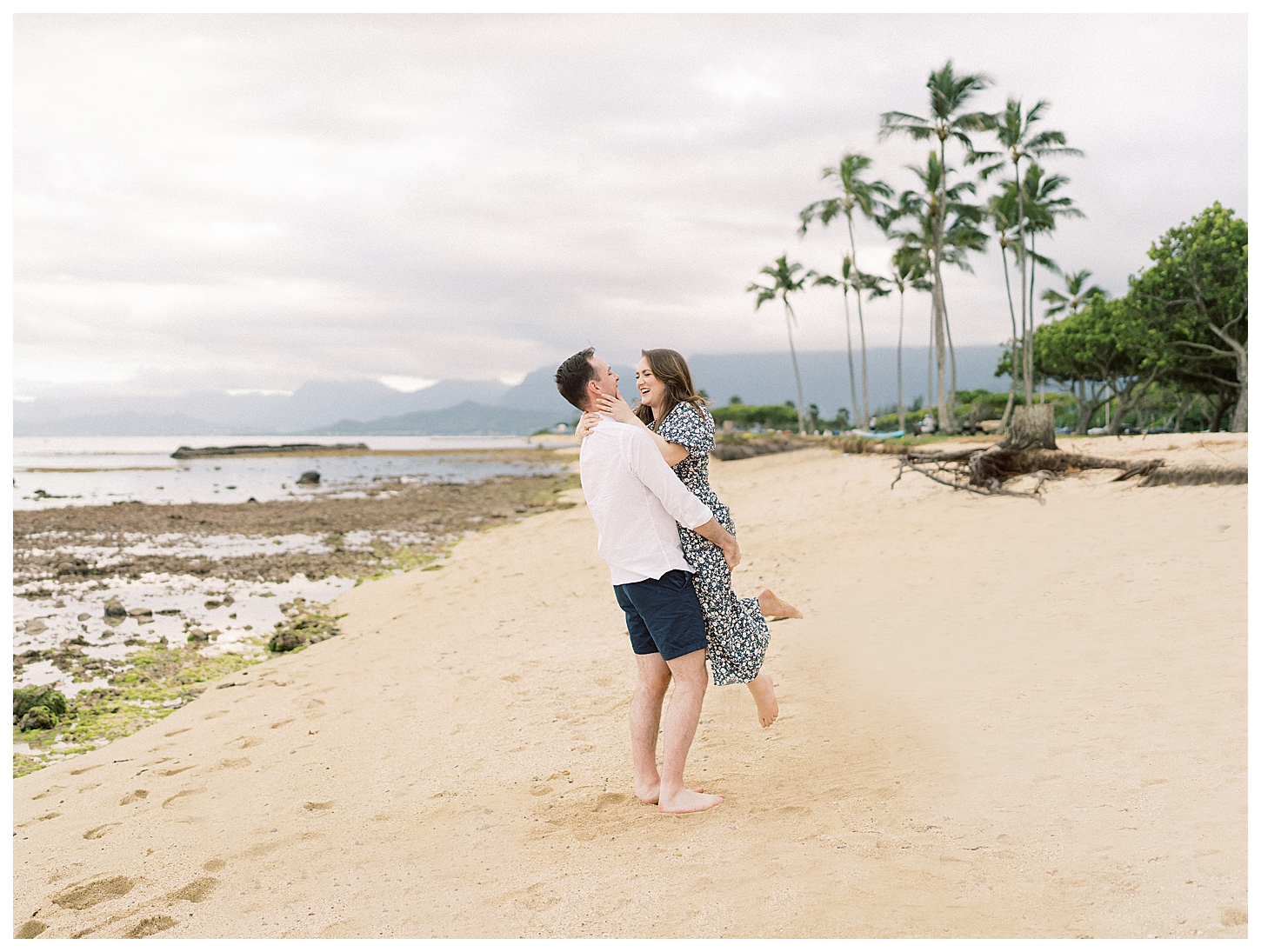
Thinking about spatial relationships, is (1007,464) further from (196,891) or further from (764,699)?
(196,891)

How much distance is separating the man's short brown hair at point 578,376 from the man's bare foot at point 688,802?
1642 millimetres

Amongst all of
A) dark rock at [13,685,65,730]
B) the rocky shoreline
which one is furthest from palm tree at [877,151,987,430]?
dark rock at [13,685,65,730]

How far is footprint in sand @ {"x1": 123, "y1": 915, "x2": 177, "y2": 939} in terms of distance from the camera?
9.50ft

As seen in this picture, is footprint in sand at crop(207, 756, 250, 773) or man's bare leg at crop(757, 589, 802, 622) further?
footprint in sand at crop(207, 756, 250, 773)

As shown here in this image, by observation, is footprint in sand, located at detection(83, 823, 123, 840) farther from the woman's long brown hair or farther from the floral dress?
the woman's long brown hair

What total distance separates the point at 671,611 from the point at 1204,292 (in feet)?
101

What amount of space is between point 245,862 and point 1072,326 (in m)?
44.8

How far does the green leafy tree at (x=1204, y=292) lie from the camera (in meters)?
26.2

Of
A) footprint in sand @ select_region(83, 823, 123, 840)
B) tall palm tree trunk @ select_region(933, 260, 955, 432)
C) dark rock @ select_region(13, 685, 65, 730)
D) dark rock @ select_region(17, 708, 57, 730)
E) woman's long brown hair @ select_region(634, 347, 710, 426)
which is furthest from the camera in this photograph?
tall palm tree trunk @ select_region(933, 260, 955, 432)

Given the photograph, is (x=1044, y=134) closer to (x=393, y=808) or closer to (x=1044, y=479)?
(x=1044, y=479)

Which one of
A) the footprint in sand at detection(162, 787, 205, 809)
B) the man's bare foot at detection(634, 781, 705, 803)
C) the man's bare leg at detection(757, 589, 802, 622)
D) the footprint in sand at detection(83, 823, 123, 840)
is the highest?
the man's bare leg at detection(757, 589, 802, 622)

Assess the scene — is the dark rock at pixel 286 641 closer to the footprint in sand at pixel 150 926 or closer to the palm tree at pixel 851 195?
the footprint in sand at pixel 150 926

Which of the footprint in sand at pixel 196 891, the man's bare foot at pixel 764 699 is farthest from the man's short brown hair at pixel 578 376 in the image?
the footprint in sand at pixel 196 891

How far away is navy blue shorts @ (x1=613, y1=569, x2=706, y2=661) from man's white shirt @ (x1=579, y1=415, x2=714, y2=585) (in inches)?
1.8
